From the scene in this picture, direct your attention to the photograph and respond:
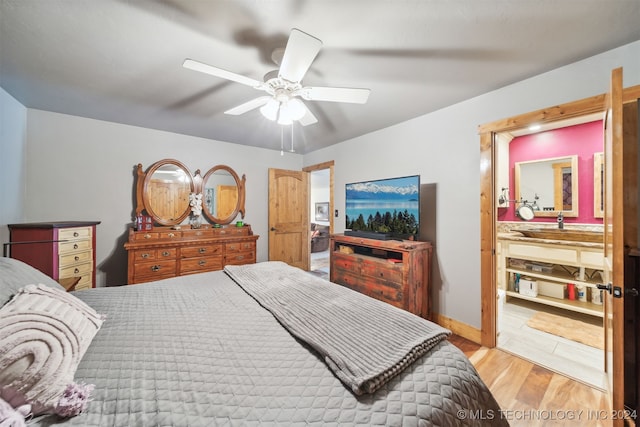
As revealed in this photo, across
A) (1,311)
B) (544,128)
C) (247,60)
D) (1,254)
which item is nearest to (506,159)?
(544,128)

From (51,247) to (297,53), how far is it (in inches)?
107

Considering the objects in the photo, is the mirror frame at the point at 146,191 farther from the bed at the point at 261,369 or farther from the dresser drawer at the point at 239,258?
the bed at the point at 261,369

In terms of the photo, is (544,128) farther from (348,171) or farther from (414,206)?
(348,171)

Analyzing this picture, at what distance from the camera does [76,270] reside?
8.03ft

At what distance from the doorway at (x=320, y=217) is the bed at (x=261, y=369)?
2859 millimetres

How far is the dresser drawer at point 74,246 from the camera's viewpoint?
2266 millimetres

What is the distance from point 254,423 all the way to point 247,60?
206 centimetres

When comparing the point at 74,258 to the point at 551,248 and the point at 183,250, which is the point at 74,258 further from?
the point at 551,248

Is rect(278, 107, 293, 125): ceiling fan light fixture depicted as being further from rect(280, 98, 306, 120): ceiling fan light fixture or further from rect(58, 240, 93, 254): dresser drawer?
rect(58, 240, 93, 254): dresser drawer

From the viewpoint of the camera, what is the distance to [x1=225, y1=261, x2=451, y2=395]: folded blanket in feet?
2.76

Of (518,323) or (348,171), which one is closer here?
(518,323)

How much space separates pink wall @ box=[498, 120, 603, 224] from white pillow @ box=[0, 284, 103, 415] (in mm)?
4826

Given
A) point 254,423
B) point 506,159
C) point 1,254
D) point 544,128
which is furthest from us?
point 506,159

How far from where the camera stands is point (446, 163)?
8.53 feet
